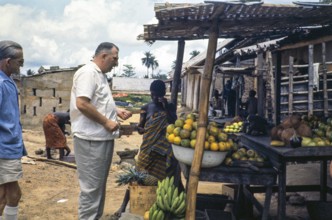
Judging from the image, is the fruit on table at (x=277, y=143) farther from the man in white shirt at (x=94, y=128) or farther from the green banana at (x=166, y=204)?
the man in white shirt at (x=94, y=128)

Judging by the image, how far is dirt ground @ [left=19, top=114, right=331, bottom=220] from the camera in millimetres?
5587

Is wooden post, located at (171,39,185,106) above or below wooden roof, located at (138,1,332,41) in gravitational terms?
below

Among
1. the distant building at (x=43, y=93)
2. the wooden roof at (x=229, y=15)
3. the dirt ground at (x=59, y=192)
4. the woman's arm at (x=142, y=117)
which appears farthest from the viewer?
the distant building at (x=43, y=93)

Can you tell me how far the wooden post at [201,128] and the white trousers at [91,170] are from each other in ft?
3.19

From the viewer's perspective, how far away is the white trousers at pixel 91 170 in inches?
149

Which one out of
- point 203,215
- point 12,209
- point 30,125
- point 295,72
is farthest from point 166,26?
point 30,125

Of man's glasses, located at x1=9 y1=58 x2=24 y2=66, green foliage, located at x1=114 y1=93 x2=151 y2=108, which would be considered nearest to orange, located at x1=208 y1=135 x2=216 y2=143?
man's glasses, located at x1=9 y1=58 x2=24 y2=66

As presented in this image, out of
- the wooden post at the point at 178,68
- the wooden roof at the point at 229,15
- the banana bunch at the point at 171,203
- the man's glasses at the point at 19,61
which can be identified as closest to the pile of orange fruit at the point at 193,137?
the banana bunch at the point at 171,203

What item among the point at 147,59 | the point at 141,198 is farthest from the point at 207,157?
the point at 147,59

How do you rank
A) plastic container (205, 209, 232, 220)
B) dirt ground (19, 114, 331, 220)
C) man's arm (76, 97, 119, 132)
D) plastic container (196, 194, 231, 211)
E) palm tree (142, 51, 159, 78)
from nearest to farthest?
man's arm (76, 97, 119, 132)
plastic container (205, 209, 232, 220)
plastic container (196, 194, 231, 211)
dirt ground (19, 114, 331, 220)
palm tree (142, 51, 159, 78)

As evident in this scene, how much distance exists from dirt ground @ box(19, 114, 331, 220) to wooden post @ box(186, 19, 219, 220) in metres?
1.15

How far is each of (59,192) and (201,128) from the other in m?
4.56

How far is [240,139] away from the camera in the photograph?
5441 mm

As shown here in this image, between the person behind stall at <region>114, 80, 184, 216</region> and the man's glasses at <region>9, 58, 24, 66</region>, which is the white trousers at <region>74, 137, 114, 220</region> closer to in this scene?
the person behind stall at <region>114, 80, 184, 216</region>
